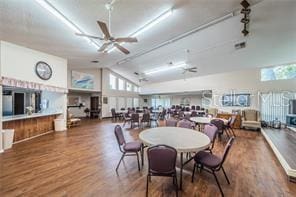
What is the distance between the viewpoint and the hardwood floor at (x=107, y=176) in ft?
7.71

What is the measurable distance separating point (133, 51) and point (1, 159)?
19.4ft

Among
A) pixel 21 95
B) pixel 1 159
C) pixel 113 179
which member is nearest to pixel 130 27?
pixel 113 179

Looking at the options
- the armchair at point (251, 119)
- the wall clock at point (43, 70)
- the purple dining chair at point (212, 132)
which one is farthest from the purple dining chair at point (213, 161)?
the wall clock at point (43, 70)

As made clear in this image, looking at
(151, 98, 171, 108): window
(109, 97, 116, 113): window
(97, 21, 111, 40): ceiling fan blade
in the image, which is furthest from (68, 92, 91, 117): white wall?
(97, 21, 111, 40): ceiling fan blade

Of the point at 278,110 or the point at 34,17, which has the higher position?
the point at 34,17

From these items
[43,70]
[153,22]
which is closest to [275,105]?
[153,22]

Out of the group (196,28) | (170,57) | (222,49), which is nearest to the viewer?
(196,28)

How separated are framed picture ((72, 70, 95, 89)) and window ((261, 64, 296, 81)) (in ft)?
34.9

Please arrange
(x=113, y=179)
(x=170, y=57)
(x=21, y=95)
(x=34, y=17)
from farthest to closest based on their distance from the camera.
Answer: (x=170, y=57)
(x=21, y=95)
(x=34, y=17)
(x=113, y=179)

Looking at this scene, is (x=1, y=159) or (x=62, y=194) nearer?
(x=62, y=194)

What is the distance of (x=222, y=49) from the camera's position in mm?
6828

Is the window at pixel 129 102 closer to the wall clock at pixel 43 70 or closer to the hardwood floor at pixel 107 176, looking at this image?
the wall clock at pixel 43 70

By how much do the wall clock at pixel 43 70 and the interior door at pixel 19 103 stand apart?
1.29 meters

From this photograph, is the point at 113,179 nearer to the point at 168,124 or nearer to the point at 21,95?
the point at 168,124
